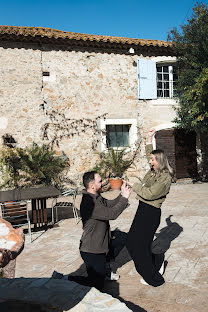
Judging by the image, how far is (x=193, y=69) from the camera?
991cm

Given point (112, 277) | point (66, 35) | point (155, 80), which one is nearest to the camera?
point (112, 277)

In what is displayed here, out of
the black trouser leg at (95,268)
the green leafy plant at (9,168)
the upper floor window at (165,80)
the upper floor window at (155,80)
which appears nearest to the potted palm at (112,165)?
the upper floor window at (155,80)

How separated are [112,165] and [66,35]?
188 inches

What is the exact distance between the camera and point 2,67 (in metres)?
9.27

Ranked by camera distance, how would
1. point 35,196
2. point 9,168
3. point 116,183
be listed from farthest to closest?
point 116,183
point 9,168
point 35,196

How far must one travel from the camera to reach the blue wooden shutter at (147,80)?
10.6 metres

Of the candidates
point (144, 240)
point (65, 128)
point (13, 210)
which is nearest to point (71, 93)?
point (65, 128)

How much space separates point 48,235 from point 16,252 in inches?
166

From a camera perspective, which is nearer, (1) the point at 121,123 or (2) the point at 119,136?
(1) the point at 121,123

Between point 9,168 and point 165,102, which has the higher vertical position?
point 165,102

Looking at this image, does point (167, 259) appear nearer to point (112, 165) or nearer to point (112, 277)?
point (112, 277)

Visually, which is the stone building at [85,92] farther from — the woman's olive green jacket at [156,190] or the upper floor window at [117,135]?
the woman's olive green jacket at [156,190]

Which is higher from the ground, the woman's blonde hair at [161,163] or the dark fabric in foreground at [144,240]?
the woman's blonde hair at [161,163]

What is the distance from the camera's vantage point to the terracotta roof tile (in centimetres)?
913
